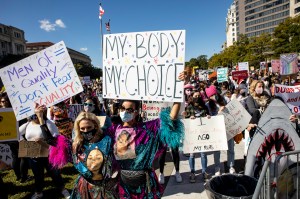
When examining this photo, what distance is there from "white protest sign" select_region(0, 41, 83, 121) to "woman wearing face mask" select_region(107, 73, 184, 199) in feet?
3.49

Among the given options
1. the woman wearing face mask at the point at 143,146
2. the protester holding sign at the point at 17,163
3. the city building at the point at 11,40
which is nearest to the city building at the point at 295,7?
the protester holding sign at the point at 17,163

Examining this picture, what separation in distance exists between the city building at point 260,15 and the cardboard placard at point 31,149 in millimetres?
88853

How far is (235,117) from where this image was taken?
4.36 meters

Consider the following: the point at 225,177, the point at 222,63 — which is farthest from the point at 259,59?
the point at 225,177

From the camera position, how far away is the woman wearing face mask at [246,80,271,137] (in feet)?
13.8

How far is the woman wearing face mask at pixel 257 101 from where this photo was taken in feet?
13.8

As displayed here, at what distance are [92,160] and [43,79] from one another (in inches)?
58.2

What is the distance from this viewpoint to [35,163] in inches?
174

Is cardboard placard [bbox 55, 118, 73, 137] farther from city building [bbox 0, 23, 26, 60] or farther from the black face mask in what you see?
city building [bbox 0, 23, 26, 60]

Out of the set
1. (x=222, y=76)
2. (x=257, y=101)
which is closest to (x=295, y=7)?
(x=222, y=76)

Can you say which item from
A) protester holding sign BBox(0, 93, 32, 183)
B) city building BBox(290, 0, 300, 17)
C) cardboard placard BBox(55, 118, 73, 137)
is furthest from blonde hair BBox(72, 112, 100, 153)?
city building BBox(290, 0, 300, 17)

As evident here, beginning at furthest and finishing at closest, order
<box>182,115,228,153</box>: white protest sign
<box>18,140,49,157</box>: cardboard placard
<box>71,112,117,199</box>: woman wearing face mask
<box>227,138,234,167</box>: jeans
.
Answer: <box>227,138,234,167</box>: jeans → <box>182,115,228,153</box>: white protest sign → <box>18,140,49,157</box>: cardboard placard → <box>71,112,117,199</box>: woman wearing face mask

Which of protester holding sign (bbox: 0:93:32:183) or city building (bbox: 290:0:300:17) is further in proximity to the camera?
city building (bbox: 290:0:300:17)

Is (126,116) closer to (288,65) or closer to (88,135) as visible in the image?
(88,135)
